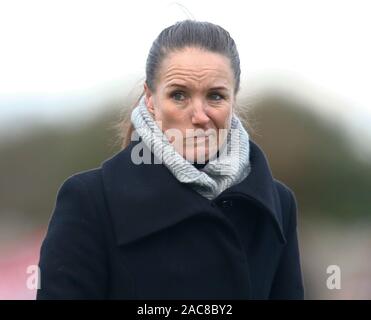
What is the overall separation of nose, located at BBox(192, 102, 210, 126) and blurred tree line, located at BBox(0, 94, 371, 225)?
1723cm

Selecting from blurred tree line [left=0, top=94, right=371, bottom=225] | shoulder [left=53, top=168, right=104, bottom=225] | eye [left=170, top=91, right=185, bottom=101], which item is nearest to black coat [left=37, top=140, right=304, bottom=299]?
shoulder [left=53, top=168, right=104, bottom=225]

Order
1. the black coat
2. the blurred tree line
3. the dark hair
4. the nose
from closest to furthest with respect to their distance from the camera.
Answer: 1. the black coat
2. the nose
3. the dark hair
4. the blurred tree line

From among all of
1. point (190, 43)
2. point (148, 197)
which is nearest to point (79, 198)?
point (148, 197)

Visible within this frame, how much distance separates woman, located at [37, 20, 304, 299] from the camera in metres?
2.74

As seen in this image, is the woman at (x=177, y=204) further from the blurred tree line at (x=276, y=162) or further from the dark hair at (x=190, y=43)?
the blurred tree line at (x=276, y=162)

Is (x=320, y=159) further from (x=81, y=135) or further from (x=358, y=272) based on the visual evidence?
(x=358, y=272)

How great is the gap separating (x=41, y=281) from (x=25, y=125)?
844 inches

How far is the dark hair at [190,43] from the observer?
294 cm

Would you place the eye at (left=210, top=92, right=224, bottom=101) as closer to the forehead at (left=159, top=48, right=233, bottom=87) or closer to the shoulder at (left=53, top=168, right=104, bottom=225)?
the forehead at (left=159, top=48, right=233, bottom=87)

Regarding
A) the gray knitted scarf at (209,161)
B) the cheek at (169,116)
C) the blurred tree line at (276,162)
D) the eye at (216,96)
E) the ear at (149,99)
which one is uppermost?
the blurred tree line at (276,162)

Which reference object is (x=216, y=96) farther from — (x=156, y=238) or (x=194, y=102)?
(x=156, y=238)

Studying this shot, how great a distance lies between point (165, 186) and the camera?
2916 mm

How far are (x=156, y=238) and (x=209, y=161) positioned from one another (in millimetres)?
353

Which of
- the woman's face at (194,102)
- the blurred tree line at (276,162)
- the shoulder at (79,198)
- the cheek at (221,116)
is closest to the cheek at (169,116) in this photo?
the woman's face at (194,102)
